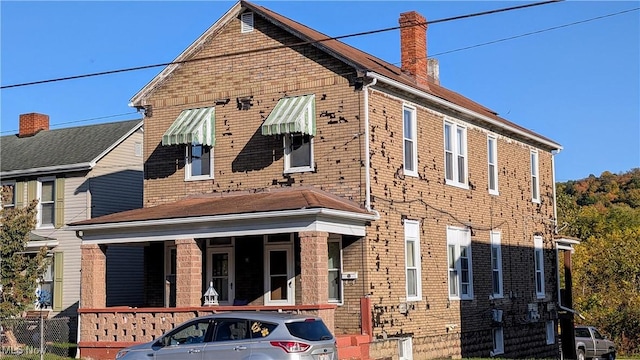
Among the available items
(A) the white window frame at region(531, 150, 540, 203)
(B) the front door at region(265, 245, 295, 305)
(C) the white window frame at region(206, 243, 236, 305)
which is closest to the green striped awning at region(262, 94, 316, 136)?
(B) the front door at region(265, 245, 295, 305)

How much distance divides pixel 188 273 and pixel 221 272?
10.1 feet

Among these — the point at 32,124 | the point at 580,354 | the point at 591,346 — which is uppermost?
the point at 32,124

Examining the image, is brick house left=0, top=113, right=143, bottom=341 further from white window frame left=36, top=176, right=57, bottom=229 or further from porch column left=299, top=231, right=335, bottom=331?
porch column left=299, top=231, right=335, bottom=331

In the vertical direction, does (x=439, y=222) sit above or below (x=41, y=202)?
below

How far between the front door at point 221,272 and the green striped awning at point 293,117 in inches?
156

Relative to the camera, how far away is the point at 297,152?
23391 mm

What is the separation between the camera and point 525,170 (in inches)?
1264

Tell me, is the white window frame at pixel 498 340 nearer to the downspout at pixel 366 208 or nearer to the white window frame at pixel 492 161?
the white window frame at pixel 492 161

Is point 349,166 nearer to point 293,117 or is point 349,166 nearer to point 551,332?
point 293,117

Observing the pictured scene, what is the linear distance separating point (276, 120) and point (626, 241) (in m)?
39.1

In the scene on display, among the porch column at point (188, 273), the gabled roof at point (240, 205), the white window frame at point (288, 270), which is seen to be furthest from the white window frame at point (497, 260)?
the porch column at point (188, 273)

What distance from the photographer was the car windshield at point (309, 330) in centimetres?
1540

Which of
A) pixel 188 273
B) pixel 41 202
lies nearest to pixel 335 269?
pixel 188 273

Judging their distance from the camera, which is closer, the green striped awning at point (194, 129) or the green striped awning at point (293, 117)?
the green striped awning at point (293, 117)
